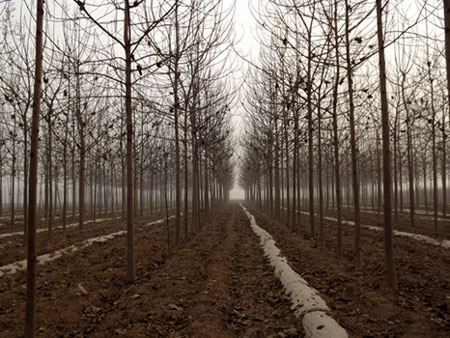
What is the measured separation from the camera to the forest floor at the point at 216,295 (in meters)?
3.62

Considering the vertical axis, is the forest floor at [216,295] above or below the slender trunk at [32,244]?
below

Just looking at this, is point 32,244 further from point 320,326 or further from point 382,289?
point 382,289

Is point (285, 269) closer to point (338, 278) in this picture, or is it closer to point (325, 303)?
point (338, 278)

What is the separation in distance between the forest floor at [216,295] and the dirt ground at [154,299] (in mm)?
14

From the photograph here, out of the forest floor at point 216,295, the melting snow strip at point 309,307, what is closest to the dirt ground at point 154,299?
the forest floor at point 216,295

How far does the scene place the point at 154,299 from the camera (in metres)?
4.49

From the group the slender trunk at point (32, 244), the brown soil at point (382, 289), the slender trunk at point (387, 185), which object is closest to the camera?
the slender trunk at point (32, 244)

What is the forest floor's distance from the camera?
3.62 metres

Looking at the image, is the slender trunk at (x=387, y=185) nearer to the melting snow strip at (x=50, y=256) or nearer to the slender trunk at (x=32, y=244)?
the slender trunk at (x=32, y=244)

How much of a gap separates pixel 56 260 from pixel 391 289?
622 cm

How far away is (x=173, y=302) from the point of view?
14.6ft

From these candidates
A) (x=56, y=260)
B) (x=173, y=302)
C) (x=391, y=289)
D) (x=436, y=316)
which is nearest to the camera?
(x=436, y=316)

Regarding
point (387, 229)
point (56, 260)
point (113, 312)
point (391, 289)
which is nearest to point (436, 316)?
point (391, 289)

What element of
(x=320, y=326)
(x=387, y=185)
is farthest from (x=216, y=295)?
(x=387, y=185)
